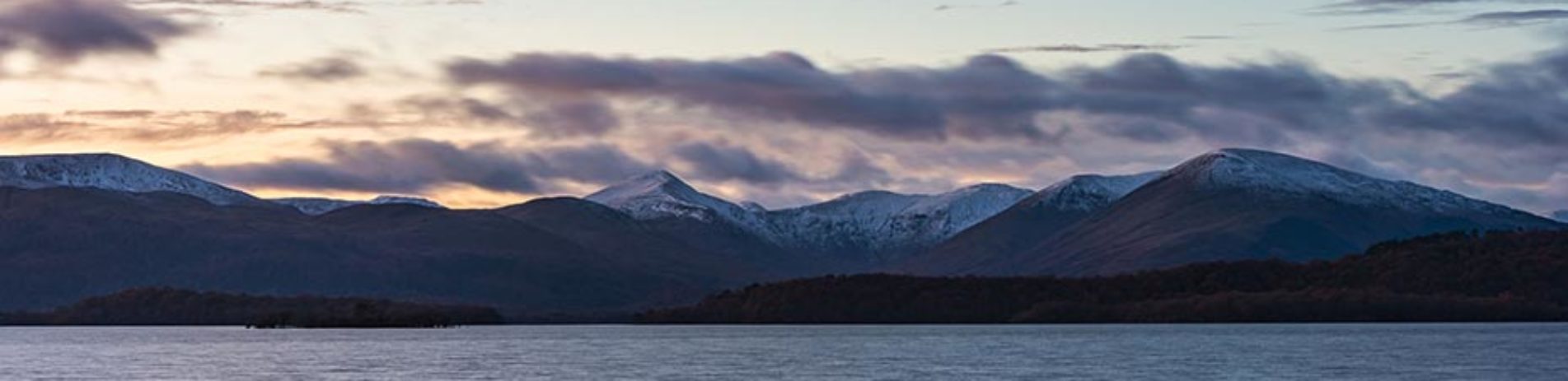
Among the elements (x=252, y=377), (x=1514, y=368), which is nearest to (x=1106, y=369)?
(x=1514, y=368)

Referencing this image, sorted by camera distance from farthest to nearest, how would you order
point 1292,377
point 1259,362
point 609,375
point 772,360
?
point 772,360 → point 1259,362 → point 609,375 → point 1292,377

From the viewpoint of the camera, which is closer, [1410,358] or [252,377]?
[252,377]

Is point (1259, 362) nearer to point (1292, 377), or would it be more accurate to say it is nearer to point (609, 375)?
point (1292, 377)

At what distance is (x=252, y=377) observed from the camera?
158m

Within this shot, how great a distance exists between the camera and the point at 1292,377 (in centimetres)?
14925

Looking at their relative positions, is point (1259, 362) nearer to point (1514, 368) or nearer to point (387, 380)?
point (1514, 368)

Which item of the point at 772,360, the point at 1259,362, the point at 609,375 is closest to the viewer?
the point at 609,375

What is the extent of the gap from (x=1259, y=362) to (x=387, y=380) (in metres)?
64.7

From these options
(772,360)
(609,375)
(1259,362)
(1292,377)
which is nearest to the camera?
(1292,377)

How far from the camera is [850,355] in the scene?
199625mm

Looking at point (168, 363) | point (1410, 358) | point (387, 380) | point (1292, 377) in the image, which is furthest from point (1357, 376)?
point (168, 363)

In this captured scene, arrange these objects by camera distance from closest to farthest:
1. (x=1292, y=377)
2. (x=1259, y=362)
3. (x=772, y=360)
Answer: (x=1292, y=377)
(x=1259, y=362)
(x=772, y=360)

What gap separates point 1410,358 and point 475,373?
71.4 meters

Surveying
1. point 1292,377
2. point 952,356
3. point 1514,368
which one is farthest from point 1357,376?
point 952,356
